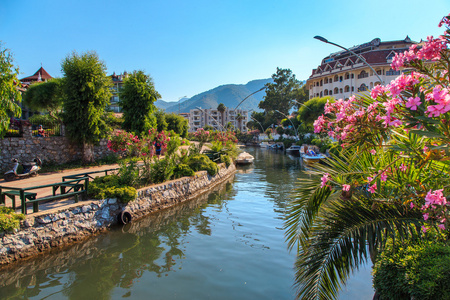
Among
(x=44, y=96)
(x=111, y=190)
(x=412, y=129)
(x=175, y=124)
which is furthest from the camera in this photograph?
(x=175, y=124)

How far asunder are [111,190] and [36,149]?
930 centimetres

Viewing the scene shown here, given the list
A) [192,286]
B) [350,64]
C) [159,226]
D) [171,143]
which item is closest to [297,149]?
[350,64]

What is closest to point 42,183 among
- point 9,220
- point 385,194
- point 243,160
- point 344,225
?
point 9,220

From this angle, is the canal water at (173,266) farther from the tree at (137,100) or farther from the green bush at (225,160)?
the tree at (137,100)

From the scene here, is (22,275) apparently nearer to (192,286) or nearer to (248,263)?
(192,286)

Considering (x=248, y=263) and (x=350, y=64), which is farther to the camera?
(x=350, y=64)

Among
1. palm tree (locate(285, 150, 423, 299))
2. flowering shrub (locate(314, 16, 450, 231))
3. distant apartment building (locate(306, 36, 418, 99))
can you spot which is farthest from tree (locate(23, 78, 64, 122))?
distant apartment building (locate(306, 36, 418, 99))

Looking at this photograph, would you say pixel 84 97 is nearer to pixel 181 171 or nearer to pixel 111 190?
pixel 181 171

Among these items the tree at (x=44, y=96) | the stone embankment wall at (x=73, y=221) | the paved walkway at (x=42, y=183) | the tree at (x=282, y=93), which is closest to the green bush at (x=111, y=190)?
the stone embankment wall at (x=73, y=221)

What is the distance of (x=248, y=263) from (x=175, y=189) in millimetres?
7418

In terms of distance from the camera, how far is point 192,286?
6.27 m

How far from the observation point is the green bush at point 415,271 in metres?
3.45

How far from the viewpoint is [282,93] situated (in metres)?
85.0

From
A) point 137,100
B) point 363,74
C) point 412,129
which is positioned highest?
point 363,74
